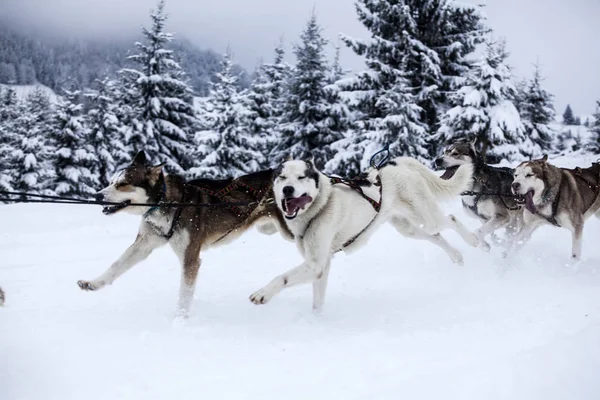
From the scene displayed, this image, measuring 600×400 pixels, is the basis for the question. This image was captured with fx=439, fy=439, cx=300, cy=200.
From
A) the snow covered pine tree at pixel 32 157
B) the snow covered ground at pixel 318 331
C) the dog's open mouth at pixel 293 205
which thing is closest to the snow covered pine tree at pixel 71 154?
the snow covered pine tree at pixel 32 157

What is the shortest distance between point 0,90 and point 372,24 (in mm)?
39605

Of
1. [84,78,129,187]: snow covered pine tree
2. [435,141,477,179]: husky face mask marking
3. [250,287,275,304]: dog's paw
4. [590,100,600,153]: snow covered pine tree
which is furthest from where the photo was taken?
[590,100,600,153]: snow covered pine tree

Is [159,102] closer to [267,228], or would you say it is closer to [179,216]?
[267,228]

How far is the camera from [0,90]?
43156mm

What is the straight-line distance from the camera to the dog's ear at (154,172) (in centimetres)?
472

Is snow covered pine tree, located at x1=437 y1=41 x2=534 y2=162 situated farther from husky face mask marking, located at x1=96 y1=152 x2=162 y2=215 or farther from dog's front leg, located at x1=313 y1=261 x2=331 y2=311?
husky face mask marking, located at x1=96 y1=152 x2=162 y2=215

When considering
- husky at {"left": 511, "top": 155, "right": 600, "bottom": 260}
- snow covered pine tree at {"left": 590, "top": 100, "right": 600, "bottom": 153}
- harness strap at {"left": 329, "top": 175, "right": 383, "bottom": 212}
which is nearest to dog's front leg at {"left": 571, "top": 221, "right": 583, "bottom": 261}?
husky at {"left": 511, "top": 155, "right": 600, "bottom": 260}

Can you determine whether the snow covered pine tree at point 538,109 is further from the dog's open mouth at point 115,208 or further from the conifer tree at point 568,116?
the conifer tree at point 568,116

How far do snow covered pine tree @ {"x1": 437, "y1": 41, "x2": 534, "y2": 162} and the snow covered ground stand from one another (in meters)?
12.3

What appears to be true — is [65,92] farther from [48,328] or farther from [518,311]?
[518,311]

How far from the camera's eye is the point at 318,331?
4172 mm

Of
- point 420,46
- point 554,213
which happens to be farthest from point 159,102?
point 554,213

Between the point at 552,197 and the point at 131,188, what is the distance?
583 cm

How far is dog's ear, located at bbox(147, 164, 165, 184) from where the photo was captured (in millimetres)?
4719
